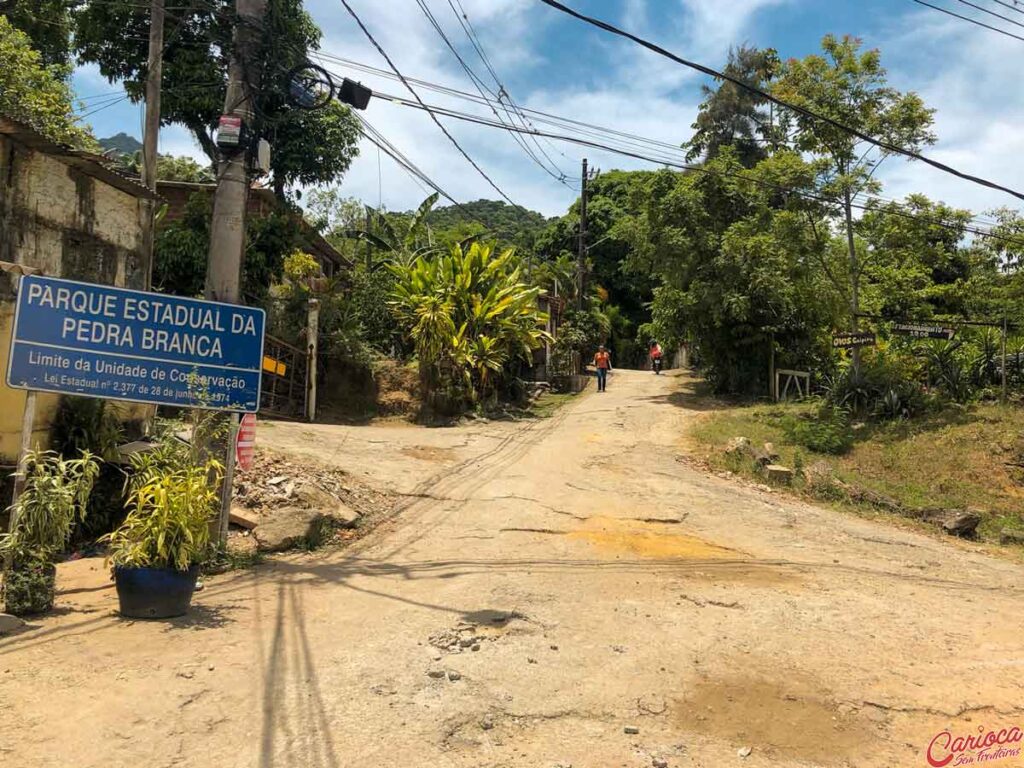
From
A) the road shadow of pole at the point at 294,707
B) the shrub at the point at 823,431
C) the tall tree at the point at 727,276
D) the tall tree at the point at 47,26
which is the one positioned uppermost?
the tall tree at the point at 47,26

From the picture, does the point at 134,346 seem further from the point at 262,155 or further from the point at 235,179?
the point at 262,155

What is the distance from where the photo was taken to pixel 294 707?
3.84m

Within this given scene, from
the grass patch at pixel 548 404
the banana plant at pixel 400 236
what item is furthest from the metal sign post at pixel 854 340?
the banana plant at pixel 400 236

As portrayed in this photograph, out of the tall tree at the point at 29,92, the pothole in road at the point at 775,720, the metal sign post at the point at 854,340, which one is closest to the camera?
the pothole in road at the point at 775,720

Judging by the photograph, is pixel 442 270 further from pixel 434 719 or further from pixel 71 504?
pixel 434 719

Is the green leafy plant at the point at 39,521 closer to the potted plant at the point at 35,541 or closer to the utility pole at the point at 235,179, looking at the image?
the potted plant at the point at 35,541

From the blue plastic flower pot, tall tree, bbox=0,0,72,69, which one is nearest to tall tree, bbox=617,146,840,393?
the blue plastic flower pot

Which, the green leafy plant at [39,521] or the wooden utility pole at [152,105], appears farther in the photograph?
the wooden utility pole at [152,105]

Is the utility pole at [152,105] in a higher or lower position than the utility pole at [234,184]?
higher

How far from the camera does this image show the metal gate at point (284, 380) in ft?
50.5

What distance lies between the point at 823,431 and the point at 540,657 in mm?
12409

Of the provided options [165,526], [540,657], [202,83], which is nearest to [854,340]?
[540,657]

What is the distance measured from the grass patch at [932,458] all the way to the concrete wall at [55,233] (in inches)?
431

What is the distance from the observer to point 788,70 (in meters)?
17.2
